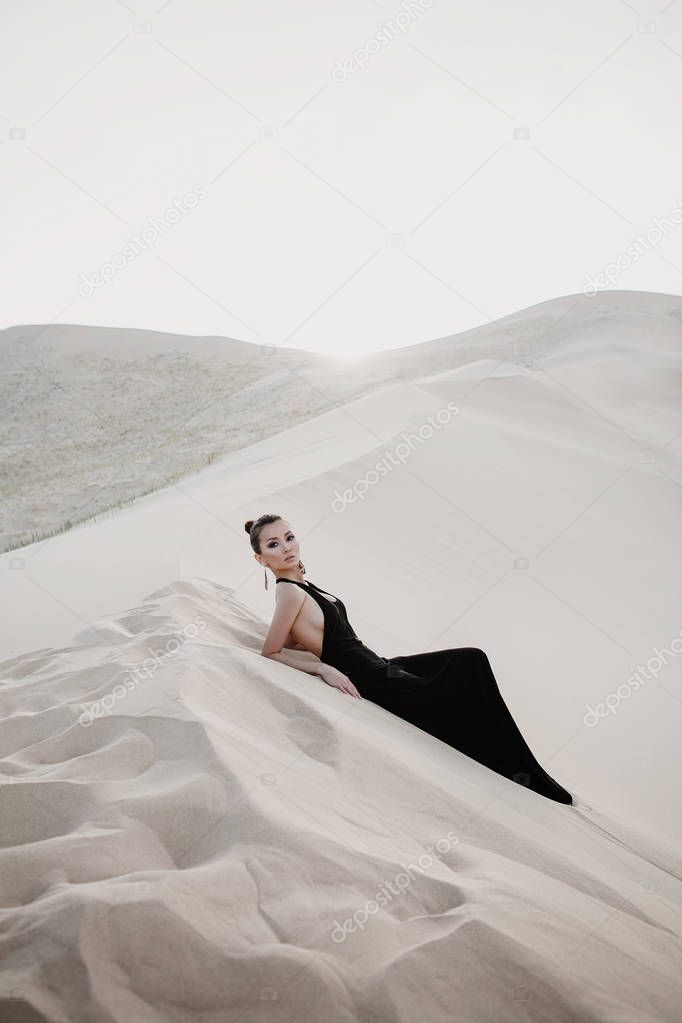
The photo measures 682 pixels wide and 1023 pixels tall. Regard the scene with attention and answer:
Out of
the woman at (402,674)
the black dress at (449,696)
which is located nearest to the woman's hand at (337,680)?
the woman at (402,674)

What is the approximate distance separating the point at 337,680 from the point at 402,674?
1.11 feet

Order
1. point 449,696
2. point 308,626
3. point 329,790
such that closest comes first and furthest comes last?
point 329,790
point 449,696
point 308,626

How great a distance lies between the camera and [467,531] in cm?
833

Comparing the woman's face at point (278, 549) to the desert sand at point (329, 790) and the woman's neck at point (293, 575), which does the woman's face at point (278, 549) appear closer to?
the woman's neck at point (293, 575)

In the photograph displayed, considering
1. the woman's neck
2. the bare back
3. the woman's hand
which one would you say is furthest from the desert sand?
the woman's neck

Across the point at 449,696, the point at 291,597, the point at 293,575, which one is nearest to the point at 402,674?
the point at 449,696

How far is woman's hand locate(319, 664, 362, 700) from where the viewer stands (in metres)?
3.83

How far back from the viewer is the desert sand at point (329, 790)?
1747 mm

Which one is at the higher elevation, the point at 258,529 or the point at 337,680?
the point at 258,529

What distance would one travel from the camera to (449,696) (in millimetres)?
3779

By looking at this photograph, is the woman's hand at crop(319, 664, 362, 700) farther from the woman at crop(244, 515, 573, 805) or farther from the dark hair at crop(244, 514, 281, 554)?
the dark hair at crop(244, 514, 281, 554)

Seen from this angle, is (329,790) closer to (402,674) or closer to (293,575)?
(402,674)

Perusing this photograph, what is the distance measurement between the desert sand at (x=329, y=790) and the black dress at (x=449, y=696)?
121 millimetres

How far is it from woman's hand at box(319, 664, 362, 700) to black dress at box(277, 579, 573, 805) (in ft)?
0.42
